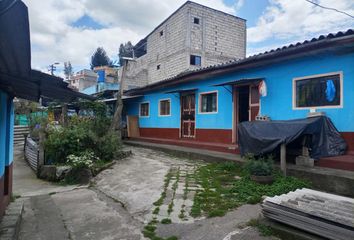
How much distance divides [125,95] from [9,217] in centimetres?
1318

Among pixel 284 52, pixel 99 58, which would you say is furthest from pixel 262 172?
pixel 99 58

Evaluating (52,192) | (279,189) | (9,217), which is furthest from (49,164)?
(279,189)

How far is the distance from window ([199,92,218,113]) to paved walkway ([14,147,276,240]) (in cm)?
335

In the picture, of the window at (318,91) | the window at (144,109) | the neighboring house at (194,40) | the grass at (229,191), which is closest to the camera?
the grass at (229,191)

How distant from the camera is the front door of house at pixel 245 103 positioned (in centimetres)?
916

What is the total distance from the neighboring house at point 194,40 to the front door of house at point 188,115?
26.6ft

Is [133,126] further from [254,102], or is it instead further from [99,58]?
[99,58]

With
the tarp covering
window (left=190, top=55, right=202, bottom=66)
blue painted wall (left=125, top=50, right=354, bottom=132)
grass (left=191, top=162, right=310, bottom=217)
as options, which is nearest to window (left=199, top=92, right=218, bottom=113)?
blue painted wall (left=125, top=50, right=354, bottom=132)

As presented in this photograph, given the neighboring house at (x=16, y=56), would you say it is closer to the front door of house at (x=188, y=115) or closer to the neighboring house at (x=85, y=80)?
the front door of house at (x=188, y=115)

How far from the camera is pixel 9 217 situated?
4.53m

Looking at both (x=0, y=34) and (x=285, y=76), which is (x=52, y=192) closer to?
(x=0, y=34)

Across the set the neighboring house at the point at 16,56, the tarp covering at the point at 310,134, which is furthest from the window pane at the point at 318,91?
the neighboring house at the point at 16,56

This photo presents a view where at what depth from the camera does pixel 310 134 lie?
253 inches

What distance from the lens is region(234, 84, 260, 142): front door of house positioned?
916 cm
